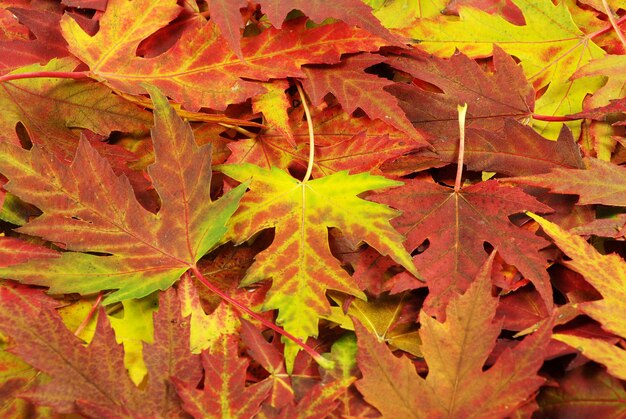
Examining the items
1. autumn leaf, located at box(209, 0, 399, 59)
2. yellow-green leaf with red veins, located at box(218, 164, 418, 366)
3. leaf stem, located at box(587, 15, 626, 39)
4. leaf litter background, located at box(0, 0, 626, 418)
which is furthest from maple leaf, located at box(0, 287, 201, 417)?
leaf stem, located at box(587, 15, 626, 39)

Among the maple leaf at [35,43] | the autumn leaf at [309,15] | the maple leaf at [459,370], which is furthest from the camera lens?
the maple leaf at [35,43]

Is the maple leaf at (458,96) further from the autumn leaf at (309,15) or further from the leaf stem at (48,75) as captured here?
the leaf stem at (48,75)

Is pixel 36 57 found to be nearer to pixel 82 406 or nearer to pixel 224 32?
pixel 224 32

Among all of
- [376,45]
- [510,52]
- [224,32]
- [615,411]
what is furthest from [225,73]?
[615,411]

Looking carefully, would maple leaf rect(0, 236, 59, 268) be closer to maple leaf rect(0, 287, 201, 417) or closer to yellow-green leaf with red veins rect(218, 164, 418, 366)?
maple leaf rect(0, 287, 201, 417)

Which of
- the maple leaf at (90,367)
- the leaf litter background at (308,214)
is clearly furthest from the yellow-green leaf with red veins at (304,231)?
the maple leaf at (90,367)
